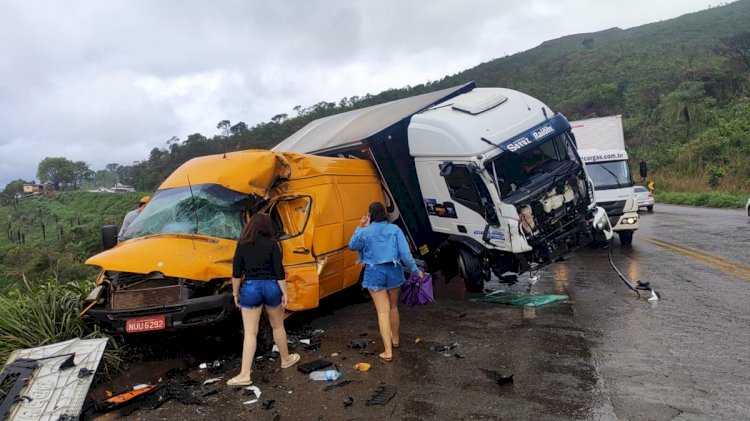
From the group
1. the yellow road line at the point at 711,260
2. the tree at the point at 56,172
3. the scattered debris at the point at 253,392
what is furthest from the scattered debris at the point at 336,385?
the tree at the point at 56,172

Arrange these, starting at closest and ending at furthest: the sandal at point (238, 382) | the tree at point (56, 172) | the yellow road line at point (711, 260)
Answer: the sandal at point (238, 382) → the yellow road line at point (711, 260) → the tree at point (56, 172)

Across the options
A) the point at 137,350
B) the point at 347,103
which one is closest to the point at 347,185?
the point at 137,350

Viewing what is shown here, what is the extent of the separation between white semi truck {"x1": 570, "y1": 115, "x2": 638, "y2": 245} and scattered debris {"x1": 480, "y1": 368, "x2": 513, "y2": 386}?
7277mm

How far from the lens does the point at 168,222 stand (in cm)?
661

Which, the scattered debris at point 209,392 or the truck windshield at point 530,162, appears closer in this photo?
the scattered debris at point 209,392

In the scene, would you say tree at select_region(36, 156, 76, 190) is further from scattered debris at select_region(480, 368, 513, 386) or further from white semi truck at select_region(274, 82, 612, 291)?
scattered debris at select_region(480, 368, 513, 386)

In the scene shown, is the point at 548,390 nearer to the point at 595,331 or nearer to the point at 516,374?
the point at 516,374

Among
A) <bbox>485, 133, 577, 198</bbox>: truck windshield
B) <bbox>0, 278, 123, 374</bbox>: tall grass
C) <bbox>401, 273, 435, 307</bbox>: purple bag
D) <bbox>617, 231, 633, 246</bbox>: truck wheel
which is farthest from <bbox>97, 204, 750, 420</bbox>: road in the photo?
<bbox>617, 231, 633, 246</bbox>: truck wheel

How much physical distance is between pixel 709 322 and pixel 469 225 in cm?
328

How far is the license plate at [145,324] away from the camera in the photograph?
17.9 ft

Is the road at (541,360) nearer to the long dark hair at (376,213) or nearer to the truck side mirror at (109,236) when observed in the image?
the long dark hair at (376,213)

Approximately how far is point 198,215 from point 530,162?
5.08 metres

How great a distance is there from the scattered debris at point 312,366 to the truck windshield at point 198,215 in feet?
6.22

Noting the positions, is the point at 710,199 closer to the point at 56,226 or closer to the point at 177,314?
the point at 177,314
